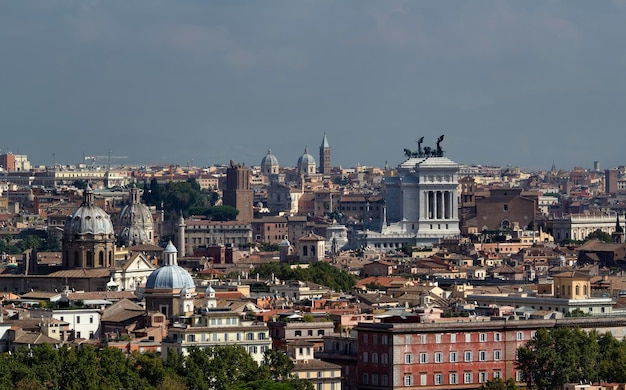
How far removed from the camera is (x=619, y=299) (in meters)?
78.5

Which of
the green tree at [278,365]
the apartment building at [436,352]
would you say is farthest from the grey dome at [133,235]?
the green tree at [278,365]

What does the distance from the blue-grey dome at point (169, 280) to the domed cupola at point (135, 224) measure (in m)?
47.2

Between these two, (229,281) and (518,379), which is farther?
(229,281)

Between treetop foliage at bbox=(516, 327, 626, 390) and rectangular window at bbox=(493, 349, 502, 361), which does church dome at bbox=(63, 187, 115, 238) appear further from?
treetop foliage at bbox=(516, 327, 626, 390)

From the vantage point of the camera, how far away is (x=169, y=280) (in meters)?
76.0

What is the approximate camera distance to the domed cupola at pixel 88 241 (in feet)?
323

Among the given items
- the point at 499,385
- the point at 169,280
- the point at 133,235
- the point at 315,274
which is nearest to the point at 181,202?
the point at 133,235

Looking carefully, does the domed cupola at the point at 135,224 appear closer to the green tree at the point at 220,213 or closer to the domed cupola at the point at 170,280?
the green tree at the point at 220,213

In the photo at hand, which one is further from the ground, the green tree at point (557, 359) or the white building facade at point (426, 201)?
the white building facade at point (426, 201)

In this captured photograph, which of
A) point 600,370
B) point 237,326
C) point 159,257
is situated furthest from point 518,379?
point 159,257

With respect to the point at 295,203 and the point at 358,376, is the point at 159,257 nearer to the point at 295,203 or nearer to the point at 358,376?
the point at 358,376

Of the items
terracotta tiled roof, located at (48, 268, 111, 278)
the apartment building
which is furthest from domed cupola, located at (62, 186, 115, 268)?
the apartment building

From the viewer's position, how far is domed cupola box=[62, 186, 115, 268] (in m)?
98.5

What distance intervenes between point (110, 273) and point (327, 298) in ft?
45.1
